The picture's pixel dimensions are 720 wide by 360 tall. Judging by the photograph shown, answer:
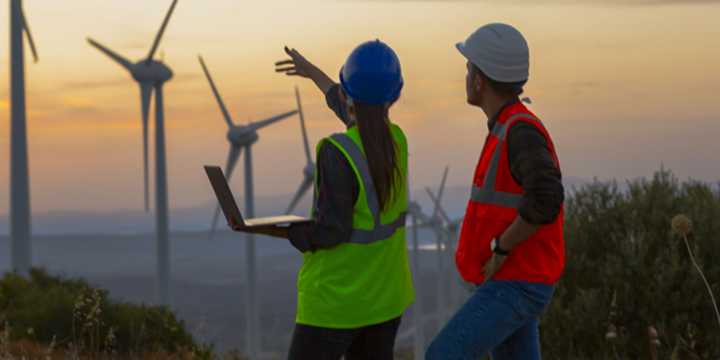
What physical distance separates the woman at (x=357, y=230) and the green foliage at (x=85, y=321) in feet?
17.5

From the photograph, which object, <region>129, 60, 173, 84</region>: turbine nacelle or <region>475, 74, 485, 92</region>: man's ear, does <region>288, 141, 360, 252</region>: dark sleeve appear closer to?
<region>475, 74, 485, 92</region>: man's ear

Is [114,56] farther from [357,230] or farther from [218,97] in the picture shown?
[357,230]

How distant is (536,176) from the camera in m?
2.68

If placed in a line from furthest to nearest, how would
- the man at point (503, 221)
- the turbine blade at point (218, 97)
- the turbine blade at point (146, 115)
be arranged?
1. the turbine blade at point (218, 97)
2. the turbine blade at point (146, 115)
3. the man at point (503, 221)

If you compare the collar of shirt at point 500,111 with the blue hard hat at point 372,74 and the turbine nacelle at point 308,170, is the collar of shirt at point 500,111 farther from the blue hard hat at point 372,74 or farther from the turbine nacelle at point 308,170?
the turbine nacelle at point 308,170

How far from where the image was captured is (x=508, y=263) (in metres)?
2.94

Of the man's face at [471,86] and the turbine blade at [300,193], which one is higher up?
the man's face at [471,86]

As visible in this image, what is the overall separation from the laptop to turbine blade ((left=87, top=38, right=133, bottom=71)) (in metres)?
24.0

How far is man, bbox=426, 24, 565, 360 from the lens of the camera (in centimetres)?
278

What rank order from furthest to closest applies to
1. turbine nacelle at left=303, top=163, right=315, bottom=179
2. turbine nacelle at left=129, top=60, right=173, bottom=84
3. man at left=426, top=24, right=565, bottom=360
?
turbine nacelle at left=303, top=163, right=315, bottom=179 → turbine nacelle at left=129, top=60, right=173, bottom=84 → man at left=426, top=24, right=565, bottom=360

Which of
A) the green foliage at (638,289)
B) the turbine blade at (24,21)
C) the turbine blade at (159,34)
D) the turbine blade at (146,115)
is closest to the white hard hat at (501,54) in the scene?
the green foliage at (638,289)

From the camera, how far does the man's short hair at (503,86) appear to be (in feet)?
9.98

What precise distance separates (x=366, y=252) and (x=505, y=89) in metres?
1.11

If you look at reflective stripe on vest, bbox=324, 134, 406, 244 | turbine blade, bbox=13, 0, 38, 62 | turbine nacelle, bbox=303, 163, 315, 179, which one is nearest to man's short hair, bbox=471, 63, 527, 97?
reflective stripe on vest, bbox=324, 134, 406, 244
